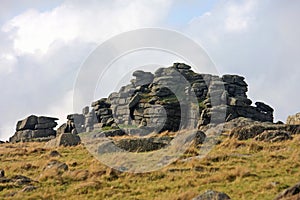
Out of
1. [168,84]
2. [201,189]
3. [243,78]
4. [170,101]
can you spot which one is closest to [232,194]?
[201,189]

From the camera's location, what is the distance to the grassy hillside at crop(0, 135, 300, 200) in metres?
20.5

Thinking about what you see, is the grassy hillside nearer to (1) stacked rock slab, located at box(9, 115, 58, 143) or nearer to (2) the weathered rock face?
(2) the weathered rock face

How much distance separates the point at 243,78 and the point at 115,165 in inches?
2438

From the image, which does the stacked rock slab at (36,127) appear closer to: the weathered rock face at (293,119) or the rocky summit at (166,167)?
the rocky summit at (166,167)

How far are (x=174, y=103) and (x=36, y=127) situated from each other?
24.7m

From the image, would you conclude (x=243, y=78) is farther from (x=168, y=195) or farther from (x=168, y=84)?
(x=168, y=195)

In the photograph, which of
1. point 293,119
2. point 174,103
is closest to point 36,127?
point 174,103

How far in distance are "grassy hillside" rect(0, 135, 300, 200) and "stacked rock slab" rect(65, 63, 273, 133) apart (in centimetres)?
3667

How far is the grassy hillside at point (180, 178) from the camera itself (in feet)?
67.4

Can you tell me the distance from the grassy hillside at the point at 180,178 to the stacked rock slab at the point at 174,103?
36.7 m

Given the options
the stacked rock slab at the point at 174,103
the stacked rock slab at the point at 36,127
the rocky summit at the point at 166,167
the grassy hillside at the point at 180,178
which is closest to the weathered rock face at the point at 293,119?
the rocky summit at the point at 166,167

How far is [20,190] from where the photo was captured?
22.6 m

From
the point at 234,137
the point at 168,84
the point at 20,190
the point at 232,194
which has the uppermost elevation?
the point at 168,84

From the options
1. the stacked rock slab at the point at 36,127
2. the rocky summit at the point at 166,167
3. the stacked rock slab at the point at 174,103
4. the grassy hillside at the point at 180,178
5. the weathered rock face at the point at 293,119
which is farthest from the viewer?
the stacked rock slab at the point at 36,127
